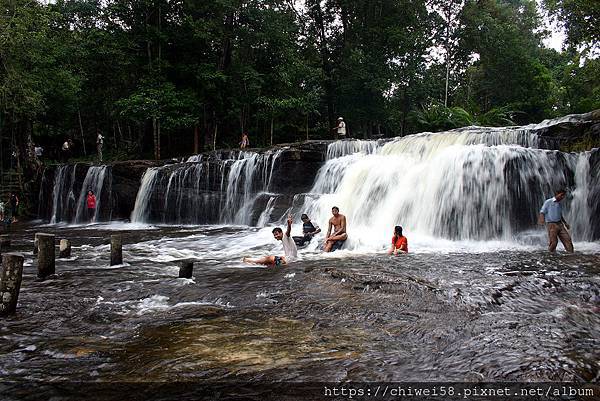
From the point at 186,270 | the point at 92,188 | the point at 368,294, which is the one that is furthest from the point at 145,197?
the point at 368,294

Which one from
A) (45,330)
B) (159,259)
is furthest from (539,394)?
(159,259)

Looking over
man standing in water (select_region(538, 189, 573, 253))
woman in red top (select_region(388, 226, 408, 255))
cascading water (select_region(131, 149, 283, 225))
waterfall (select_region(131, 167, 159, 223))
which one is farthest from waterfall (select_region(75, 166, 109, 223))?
man standing in water (select_region(538, 189, 573, 253))

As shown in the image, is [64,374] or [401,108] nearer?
[64,374]

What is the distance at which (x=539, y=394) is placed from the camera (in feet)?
12.1

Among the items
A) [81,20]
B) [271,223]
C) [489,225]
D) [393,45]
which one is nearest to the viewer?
[489,225]

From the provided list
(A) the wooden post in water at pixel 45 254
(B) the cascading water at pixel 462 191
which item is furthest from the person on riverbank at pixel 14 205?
(A) the wooden post in water at pixel 45 254

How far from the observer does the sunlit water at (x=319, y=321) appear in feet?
13.9

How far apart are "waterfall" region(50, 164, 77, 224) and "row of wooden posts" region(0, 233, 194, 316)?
12283mm

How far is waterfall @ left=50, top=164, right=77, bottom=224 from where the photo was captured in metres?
24.8

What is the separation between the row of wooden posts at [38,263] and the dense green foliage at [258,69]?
1362cm

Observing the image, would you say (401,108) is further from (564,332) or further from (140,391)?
(140,391)

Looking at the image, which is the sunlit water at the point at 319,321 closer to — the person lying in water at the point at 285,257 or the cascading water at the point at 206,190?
the person lying in water at the point at 285,257

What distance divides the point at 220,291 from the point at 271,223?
32.8ft

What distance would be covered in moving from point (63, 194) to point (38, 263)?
60.7 feet
